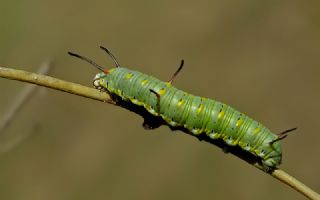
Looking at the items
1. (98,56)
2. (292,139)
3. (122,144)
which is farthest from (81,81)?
(292,139)

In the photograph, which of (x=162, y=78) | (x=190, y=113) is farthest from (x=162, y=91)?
(x=162, y=78)

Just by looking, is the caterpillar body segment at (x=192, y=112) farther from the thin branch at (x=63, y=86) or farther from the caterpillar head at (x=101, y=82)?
the thin branch at (x=63, y=86)

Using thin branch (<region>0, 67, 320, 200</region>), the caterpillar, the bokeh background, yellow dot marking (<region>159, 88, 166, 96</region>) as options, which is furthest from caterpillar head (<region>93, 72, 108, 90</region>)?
the bokeh background

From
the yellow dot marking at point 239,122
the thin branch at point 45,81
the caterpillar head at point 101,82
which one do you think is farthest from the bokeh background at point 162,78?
the thin branch at point 45,81

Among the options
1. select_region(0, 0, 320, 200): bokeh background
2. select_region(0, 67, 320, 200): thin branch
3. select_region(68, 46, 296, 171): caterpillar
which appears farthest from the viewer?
select_region(0, 0, 320, 200): bokeh background

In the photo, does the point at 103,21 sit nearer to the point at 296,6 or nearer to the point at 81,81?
the point at 81,81

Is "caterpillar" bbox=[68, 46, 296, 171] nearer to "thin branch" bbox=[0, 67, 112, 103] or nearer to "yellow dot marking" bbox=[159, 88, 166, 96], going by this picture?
"yellow dot marking" bbox=[159, 88, 166, 96]
